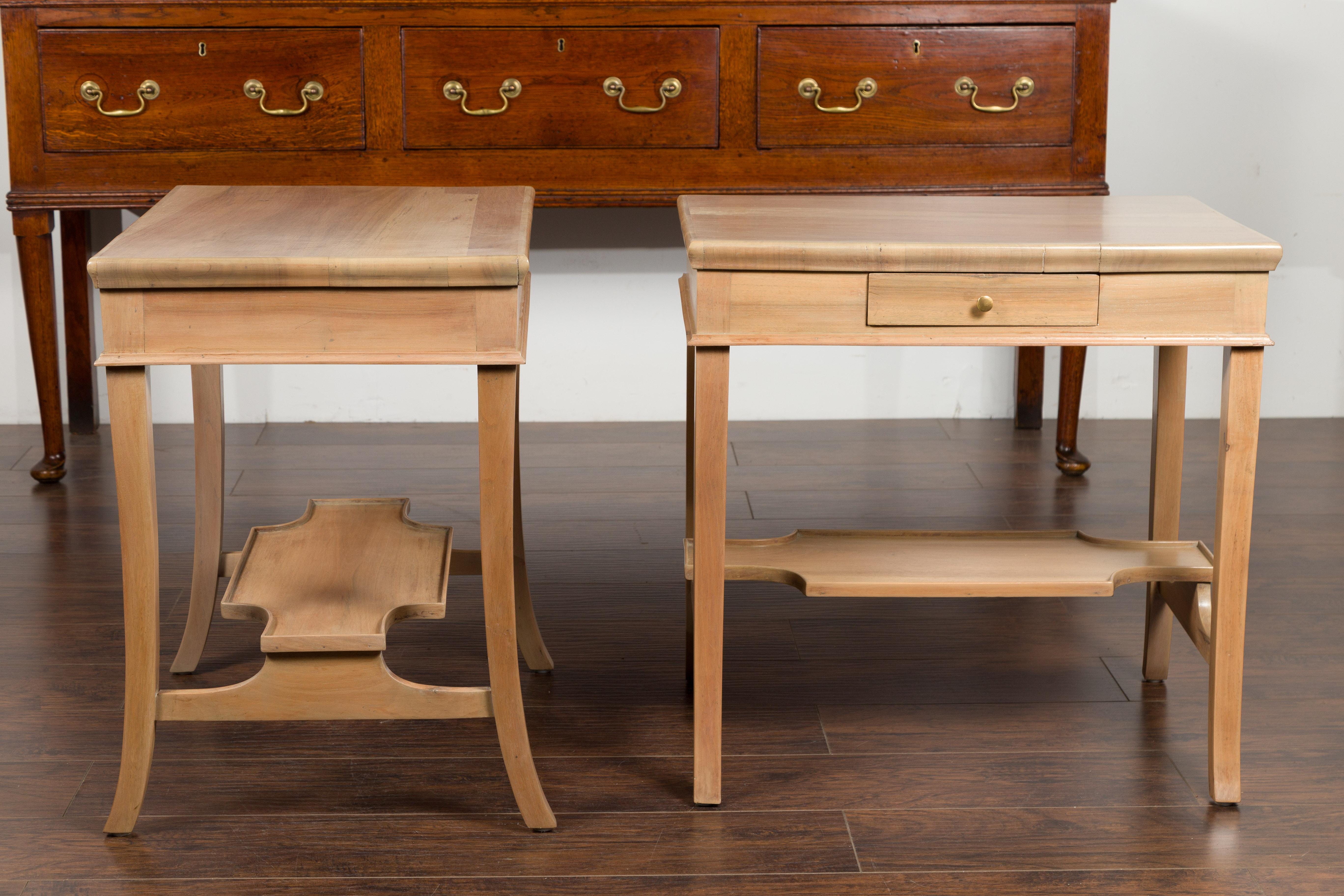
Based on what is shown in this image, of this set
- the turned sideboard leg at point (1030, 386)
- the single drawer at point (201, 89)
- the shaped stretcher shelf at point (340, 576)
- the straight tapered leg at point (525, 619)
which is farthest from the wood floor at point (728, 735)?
the single drawer at point (201, 89)

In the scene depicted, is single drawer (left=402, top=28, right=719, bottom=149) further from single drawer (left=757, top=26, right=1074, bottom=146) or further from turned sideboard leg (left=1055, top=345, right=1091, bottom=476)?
turned sideboard leg (left=1055, top=345, right=1091, bottom=476)

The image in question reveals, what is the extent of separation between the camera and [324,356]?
4.60 feet

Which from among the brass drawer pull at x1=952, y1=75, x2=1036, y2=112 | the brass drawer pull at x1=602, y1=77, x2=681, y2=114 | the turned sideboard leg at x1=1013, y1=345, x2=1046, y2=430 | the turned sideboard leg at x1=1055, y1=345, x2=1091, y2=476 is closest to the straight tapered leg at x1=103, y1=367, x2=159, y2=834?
the brass drawer pull at x1=602, y1=77, x2=681, y2=114

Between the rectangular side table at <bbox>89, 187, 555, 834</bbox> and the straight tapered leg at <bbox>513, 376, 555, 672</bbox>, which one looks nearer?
the rectangular side table at <bbox>89, 187, 555, 834</bbox>

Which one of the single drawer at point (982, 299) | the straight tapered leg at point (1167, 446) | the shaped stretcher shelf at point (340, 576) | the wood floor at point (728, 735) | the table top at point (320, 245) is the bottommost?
the wood floor at point (728, 735)

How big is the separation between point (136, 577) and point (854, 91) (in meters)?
1.51

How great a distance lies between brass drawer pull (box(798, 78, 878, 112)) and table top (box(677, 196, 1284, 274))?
869 mm

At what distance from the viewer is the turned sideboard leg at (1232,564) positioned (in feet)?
4.94

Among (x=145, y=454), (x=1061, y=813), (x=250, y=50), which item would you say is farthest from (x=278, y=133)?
(x=1061, y=813)

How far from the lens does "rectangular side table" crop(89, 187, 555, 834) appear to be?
54.4 inches

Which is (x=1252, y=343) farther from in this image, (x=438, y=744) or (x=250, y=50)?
(x=250, y=50)

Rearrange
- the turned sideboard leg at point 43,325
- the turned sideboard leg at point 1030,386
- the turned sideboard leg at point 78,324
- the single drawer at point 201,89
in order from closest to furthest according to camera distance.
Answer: the single drawer at point 201,89
the turned sideboard leg at point 43,325
the turned sideboard leg at point 78,324
the turned sideboard leg at point 1030,386

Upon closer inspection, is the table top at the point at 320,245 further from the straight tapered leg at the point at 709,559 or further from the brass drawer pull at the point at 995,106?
the brass drawer pull at the point at 995,106

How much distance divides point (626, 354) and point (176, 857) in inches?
73.1
